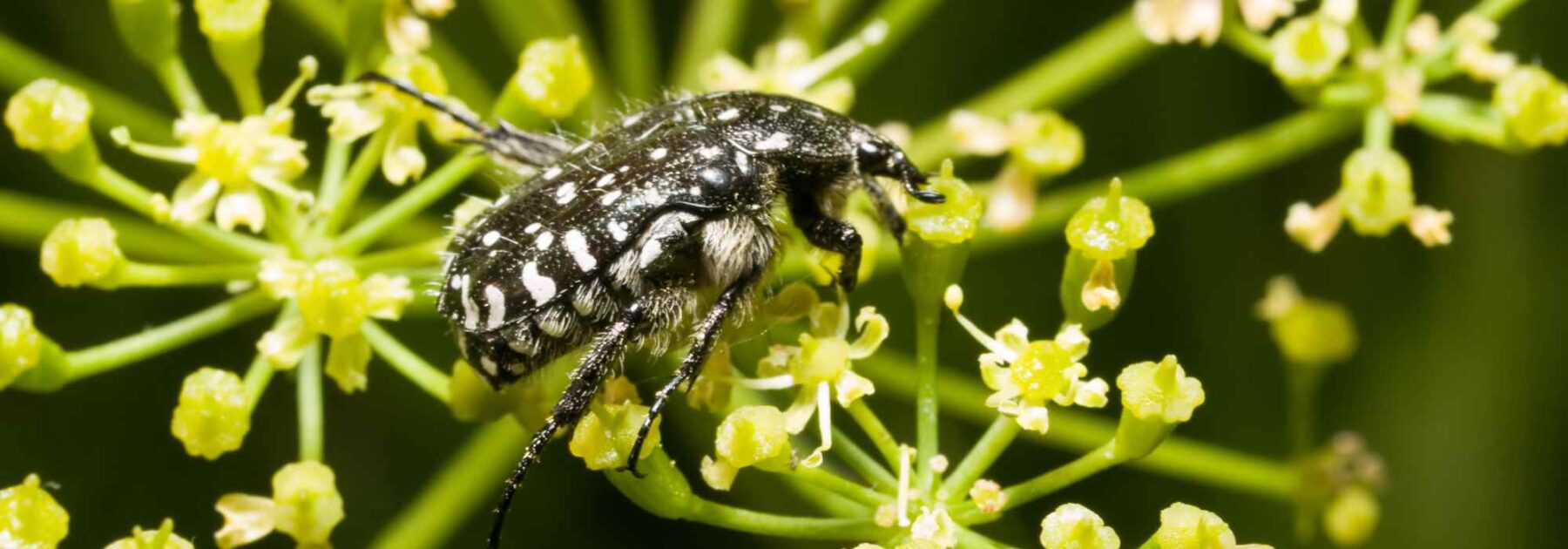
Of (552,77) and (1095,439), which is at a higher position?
(552,77)

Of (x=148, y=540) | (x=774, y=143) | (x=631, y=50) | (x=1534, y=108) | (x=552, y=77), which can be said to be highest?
(x=631, y=50)

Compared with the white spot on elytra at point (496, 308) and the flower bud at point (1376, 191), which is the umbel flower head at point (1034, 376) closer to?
the white spot on elytra at point (496, 308)

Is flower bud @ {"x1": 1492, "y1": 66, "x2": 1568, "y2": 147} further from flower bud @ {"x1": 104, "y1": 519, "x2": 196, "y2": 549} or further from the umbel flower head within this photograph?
flower bud @ {"x1": 104, "y1": 519, "x2": 196, "y2": 549}

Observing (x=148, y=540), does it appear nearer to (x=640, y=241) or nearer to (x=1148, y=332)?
(x=640, y=241)

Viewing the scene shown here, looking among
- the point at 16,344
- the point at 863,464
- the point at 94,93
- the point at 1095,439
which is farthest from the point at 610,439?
the point at 94,93

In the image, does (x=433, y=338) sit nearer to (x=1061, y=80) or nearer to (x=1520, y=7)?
(x=1061, y=80)

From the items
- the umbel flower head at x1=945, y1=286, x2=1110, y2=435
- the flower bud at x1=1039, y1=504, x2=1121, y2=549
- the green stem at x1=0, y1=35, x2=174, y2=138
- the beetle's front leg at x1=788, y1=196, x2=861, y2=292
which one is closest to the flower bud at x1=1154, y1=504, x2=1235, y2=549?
the flower bud at x1=1039, y1=504, x2=1121, y2=549

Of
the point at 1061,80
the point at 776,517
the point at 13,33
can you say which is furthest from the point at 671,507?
the point at 13,33
